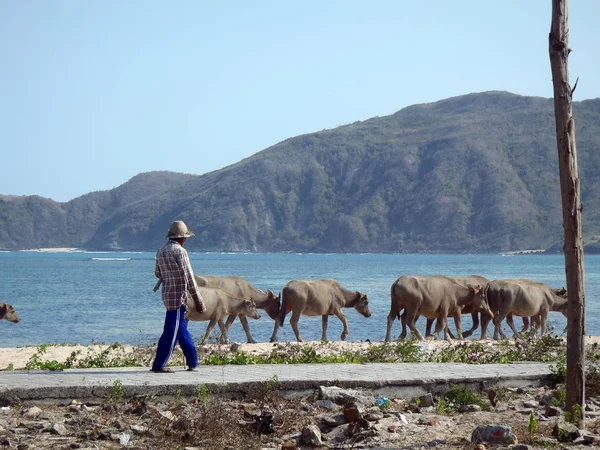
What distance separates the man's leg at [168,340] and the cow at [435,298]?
38.8 ft

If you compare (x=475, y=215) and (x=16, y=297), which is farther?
(x=475, y=215)

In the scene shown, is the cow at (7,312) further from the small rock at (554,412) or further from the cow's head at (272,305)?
the small rock at (554,412)

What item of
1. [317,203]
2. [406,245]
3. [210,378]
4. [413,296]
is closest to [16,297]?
[413,296]

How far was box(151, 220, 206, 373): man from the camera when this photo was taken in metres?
12.2

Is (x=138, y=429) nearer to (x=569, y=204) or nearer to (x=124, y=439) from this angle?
(x=124, y=439)

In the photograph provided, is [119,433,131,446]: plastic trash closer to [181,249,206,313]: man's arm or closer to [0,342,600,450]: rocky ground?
[0,342,600,450]: rocky ground

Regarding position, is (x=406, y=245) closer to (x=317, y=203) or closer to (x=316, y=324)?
(x=317, y=203)

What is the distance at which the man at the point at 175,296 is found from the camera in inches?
482

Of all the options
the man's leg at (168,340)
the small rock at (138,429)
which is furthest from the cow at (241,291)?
the small rock at (138,429)

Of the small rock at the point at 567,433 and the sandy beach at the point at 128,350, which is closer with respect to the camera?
the small rock at the point at 567,433

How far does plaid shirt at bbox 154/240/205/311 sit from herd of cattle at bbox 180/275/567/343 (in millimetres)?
9994

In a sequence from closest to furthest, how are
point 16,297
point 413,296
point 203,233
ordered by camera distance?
point 413,296 < point 16,297 < point 203,233

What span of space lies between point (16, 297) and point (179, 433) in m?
A: 50.1

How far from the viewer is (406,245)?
176750 millimetres
